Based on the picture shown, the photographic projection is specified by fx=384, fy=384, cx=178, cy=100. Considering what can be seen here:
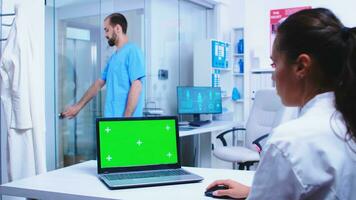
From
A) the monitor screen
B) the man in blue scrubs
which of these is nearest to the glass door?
the man in blue scrubs

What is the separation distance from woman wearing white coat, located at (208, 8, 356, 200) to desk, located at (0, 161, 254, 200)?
0.59m

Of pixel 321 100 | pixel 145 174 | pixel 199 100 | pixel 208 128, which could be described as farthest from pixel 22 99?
pixel 199 100

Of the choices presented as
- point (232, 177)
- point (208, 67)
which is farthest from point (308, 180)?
point (208, 67)

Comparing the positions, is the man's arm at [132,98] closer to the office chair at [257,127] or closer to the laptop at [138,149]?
the office chair at [257,127]

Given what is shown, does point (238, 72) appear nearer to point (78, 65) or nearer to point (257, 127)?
point (257, 127)

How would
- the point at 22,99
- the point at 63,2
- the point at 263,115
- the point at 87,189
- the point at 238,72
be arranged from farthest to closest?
the point at 238,72
the point at 263,115
the point at 63,2
the point at 22,99
the point at 87,189

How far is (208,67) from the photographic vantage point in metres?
4.85

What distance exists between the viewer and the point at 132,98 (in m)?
3.04

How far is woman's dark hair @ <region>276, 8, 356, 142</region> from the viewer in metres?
0.87

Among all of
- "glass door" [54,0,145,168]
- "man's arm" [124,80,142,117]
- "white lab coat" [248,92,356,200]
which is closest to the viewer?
"white lab coat" [248,92,356,200]

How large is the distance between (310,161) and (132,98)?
2.33 meters

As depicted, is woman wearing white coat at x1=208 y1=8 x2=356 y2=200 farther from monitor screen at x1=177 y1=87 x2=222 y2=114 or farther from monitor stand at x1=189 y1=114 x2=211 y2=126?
monitor screen at x1=177 y1=87 x2=222 y2=114

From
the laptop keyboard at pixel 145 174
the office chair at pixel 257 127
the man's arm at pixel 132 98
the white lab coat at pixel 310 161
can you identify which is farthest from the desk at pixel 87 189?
the office chair at pixel 257 127

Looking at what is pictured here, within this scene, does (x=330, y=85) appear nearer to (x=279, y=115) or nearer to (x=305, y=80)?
(x=305, y=80)
